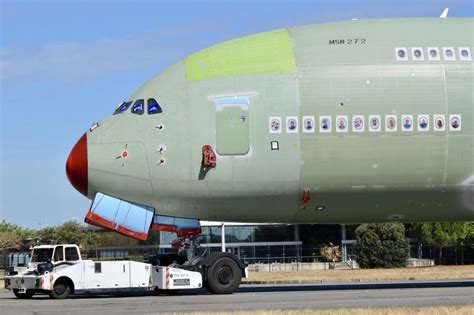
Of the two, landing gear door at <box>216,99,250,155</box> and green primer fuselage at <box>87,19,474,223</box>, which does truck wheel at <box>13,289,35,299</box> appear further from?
landing gear door at <box>216,99,250,155</box>

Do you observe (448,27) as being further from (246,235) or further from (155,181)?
(246,235)

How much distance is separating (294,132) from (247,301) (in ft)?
19.8

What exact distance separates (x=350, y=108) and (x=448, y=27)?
4.54 m

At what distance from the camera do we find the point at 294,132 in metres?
33.4

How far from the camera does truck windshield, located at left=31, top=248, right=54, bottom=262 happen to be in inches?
1558

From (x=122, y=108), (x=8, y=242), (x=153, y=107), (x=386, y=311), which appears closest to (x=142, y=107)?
(x=153, y=107)

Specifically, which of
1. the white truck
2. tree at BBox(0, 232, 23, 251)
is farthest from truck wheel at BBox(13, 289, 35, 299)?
tree at BBox(0, 232, 23, 251)

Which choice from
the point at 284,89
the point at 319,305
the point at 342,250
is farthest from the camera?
the point at 342,250

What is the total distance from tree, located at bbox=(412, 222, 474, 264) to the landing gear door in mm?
59676

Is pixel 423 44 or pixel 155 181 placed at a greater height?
pixel 423 44

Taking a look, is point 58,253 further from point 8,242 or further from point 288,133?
point 8,242

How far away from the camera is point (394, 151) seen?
33.7 m

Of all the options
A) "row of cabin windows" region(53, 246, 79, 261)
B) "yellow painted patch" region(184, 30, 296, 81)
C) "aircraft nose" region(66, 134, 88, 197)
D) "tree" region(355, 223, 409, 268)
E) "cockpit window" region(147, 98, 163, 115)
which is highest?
"yellow painted patch" region(184, 30, 296, 81)

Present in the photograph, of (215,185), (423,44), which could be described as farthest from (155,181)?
(423,44)
